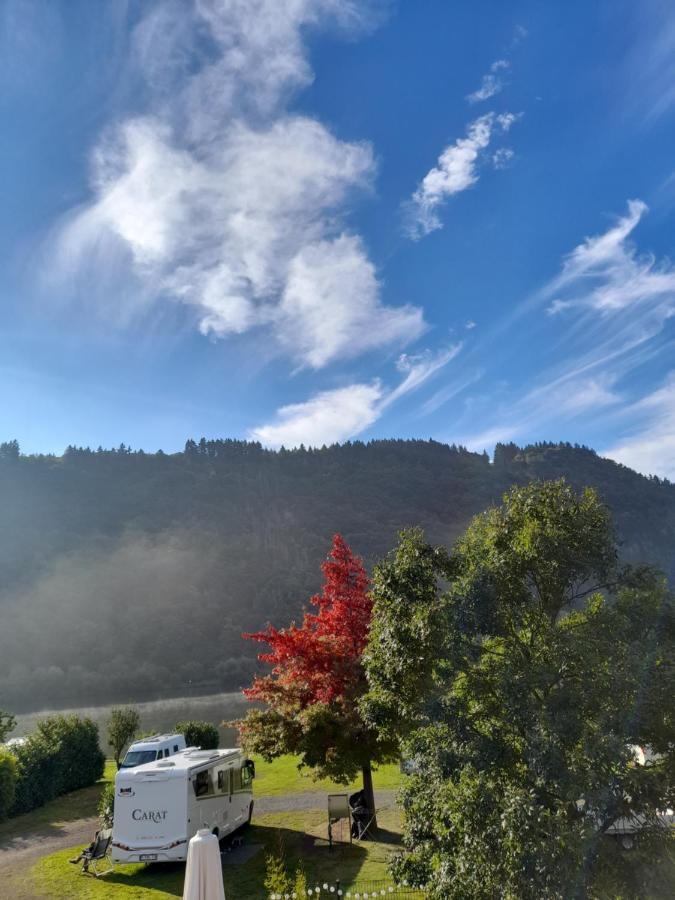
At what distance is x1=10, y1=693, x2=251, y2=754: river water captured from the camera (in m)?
51.4

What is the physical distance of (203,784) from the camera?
13461 mm

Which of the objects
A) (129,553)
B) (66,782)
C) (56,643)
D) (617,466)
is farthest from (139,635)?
(617,466)

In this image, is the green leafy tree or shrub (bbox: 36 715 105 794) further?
shrub (bbox: 36 715 105 794)

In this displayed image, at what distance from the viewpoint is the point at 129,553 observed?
13750 centimetres

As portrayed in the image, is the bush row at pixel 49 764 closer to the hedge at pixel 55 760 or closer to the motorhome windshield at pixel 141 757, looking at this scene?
the hedge at pixel 55 760

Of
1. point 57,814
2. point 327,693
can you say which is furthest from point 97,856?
point 57,814

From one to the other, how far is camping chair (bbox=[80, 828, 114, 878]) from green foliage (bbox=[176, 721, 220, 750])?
415 inches

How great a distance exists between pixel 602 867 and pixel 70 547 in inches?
5800

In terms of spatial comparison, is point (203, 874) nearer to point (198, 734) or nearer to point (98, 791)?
point (98, 791)

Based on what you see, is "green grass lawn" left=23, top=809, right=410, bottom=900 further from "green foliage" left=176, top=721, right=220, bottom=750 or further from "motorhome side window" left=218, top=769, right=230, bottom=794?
"green foliage" left=176, top=721, right=220, bottom=750

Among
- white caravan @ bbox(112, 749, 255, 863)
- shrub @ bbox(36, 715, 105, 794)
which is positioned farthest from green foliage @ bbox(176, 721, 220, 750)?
white caravan @ bbox(112, 749, 255, 863)

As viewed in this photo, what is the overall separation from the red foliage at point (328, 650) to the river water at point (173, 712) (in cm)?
3036

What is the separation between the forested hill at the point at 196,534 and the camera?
10075 cm

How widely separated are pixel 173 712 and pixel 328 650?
54.9 meters
